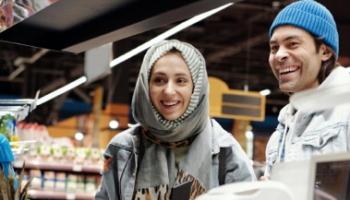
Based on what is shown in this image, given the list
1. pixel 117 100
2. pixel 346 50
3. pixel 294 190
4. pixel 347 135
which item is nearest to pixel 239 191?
pixel 294 190

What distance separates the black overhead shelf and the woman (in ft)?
0.74

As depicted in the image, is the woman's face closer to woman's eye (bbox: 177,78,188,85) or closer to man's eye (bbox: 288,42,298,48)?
woman's eye (bbox: 177,78,188,85)

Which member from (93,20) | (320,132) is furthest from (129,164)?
(320,132)

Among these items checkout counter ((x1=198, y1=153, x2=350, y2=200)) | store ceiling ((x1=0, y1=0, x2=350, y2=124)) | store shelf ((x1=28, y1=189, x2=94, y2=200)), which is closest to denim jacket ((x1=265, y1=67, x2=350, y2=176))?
checkout counter ((x1=198, y1=153, x2=350, y2=200))

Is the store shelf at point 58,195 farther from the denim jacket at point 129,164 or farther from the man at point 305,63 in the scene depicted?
the man at point 305,63

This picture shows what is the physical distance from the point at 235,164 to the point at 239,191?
4.35 feet

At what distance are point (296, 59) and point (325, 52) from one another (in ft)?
0.39

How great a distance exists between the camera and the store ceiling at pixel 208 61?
14836 millimetres

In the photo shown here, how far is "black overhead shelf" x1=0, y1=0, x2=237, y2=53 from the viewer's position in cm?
196

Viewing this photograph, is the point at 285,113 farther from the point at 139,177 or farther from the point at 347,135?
the point at 139,177

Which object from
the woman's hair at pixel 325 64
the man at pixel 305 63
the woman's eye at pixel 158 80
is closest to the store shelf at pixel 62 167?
the woman's eye at pixel 158 80

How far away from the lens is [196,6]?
1.93m

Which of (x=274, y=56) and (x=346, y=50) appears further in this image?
→ (x=346, y=50)

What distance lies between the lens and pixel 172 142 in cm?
239
